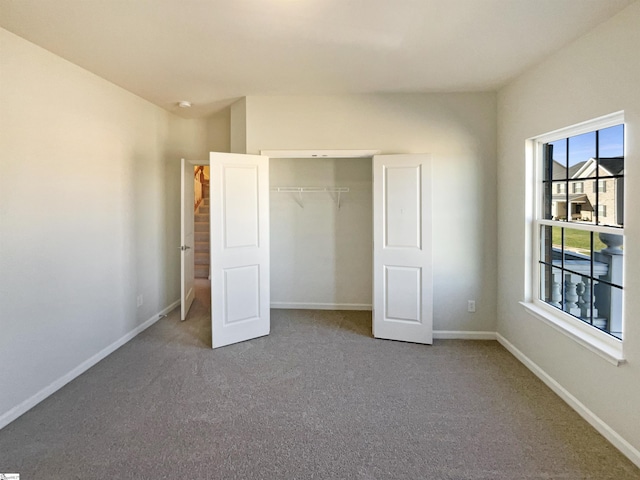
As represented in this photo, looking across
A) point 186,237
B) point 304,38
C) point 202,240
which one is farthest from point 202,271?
point 304,38

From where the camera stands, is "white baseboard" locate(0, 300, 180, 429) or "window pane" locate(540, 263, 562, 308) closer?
"white baseboard" locate(0, 300, 180, 429)

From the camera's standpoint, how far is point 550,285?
114 inches

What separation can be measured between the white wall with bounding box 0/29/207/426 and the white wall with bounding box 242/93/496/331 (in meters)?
1.36

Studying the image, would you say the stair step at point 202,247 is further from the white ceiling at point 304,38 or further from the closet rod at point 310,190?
the white ceiling at point 304,38

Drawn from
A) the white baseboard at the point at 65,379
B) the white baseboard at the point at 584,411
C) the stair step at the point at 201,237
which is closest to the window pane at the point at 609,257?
the white baseboard at the point at 584,411

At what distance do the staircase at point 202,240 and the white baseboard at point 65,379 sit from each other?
288cm

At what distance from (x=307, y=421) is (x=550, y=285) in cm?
230

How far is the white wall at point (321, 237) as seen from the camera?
14.8 ft

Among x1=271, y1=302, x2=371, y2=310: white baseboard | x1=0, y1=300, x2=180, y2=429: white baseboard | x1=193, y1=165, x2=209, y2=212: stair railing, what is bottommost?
x1=0, y1=300, x2=180, y2=429: white baseboard

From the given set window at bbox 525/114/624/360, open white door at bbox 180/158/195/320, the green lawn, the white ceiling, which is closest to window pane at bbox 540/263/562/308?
window at bbox 525/114/624/360

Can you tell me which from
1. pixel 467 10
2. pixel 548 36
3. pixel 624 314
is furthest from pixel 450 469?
pixel 548 36

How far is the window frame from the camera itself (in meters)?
2.13

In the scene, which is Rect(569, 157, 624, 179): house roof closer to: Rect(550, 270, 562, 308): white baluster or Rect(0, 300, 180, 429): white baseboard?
Rect(550, 270, 562, 308): white baluster

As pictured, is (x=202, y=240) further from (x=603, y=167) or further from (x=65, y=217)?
(x=603, y=167)
